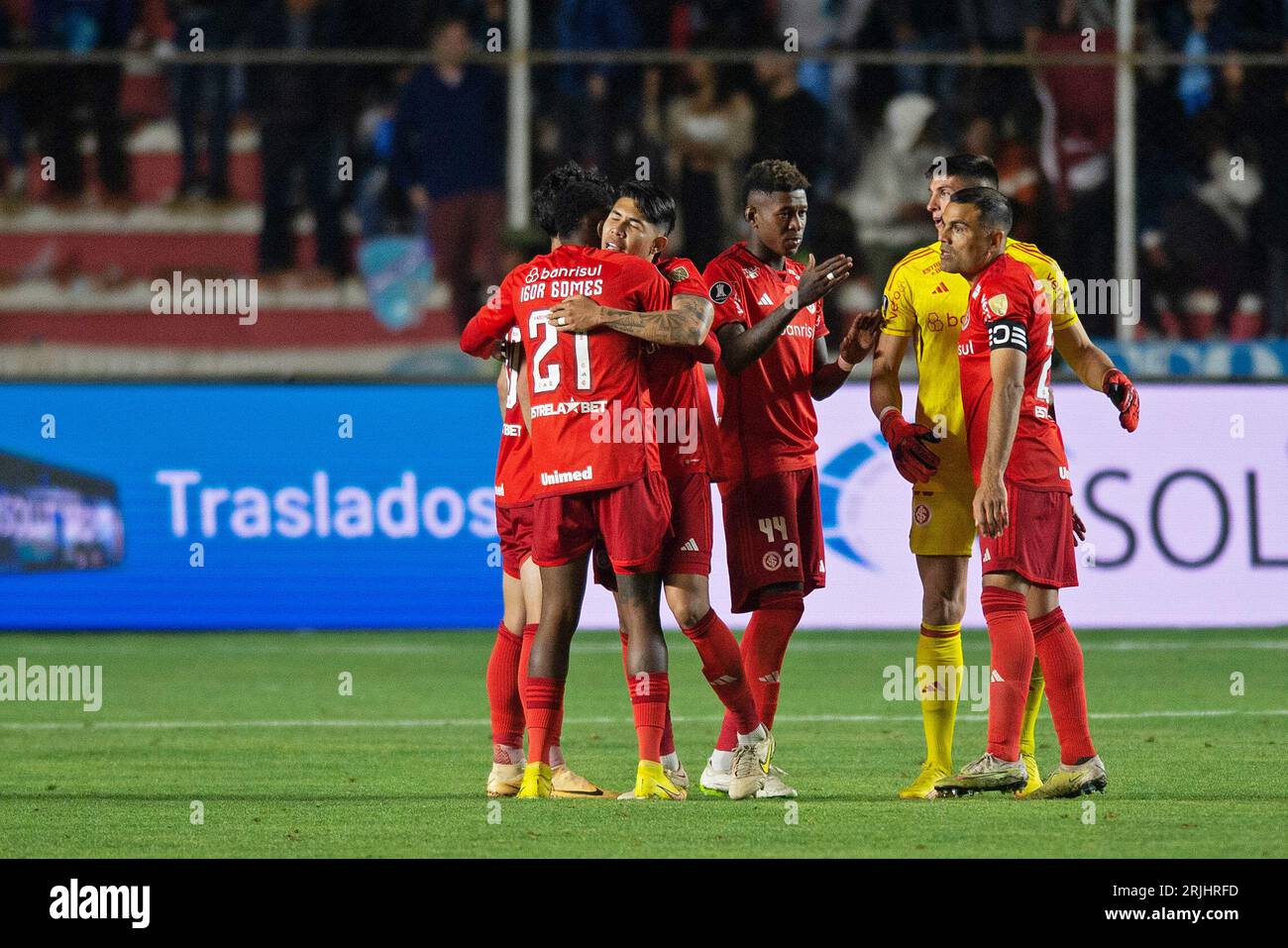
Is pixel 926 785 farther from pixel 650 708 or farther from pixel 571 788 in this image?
pixel 571 788

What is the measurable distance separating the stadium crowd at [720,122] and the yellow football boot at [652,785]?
883 centimetres

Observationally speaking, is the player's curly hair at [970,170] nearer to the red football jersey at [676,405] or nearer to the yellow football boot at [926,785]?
the red football jersey at [676,405]

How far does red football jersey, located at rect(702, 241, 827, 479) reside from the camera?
7059 millimetres

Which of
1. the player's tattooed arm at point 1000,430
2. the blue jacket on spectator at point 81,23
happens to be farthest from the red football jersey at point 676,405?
the blue jacket on spectator at point 81,23

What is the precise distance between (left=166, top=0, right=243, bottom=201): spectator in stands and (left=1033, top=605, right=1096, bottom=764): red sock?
1136cm

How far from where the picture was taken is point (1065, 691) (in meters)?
6.45

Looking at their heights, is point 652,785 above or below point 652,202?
below

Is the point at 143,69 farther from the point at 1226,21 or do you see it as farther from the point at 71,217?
the point at 1226,21

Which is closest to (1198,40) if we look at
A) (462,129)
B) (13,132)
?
(462,129)

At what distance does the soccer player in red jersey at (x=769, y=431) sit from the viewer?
6.97m

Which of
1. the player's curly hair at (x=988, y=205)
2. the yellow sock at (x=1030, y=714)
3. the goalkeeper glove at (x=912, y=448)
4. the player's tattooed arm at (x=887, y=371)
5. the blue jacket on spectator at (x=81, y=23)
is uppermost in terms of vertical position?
the blue jacket on spectator at (x=81, y=23)

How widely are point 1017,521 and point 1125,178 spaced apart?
28.2 feet

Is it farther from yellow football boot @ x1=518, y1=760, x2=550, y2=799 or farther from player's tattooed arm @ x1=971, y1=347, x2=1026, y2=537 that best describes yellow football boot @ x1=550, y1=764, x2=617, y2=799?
player's tattooed arm @ x1=971, y1=347, x2=1026, y2=537

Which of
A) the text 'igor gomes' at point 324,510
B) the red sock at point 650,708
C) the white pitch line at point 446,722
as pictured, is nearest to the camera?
the red sock at point 650,708
